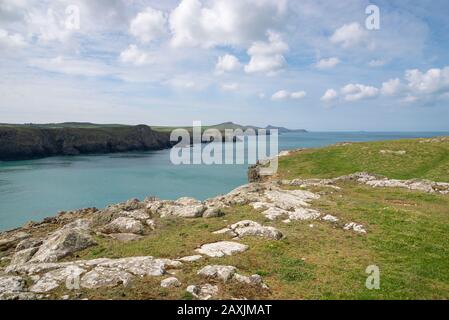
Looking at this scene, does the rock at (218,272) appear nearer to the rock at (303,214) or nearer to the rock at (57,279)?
the rock at (57,279)

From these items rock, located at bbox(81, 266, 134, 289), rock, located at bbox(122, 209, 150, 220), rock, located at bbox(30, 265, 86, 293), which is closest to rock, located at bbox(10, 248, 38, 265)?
rock, located at bbox(122, 209, 150, 220)

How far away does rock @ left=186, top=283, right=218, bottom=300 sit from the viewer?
14594mm

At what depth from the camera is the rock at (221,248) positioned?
19812 mm

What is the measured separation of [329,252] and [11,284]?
17214mm

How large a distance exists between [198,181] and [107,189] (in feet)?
87.7

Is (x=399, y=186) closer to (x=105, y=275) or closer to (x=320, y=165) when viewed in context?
(x=320, y=165)

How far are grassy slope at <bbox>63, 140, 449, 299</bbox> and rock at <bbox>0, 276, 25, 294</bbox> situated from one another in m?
3.43

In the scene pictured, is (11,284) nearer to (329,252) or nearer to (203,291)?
(203,291)

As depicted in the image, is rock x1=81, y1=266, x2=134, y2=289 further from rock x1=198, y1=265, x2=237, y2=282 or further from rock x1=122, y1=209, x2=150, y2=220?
rock x1=122, y1=209, x2=150, y2=220

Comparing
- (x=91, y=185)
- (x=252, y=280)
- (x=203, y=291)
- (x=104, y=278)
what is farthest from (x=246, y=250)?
(x=91, y=185)

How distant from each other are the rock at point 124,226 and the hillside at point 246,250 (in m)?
0.09

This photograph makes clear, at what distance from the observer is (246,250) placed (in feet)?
67.0
